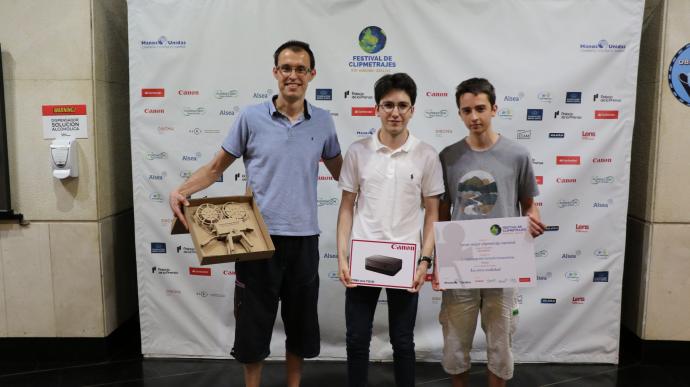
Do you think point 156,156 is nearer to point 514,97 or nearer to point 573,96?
point 514,97

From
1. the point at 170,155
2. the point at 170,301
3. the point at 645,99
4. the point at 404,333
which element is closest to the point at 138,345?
the point at 170,301

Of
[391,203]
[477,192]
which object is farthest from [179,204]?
[477,192]

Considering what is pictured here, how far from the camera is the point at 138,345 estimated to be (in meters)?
3.44

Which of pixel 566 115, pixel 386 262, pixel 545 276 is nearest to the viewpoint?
pixel 386 262

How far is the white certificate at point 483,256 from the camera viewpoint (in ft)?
6.87

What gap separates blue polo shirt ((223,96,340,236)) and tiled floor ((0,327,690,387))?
1.29 meters

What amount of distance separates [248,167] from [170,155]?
1143 millimetres

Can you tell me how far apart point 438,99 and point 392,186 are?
1.24 metres

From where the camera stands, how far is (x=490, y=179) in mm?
2111

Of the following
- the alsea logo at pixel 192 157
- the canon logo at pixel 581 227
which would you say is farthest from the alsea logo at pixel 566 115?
the alsea logo at pixel 192 157

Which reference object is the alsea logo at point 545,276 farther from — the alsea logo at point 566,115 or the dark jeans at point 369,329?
the dark jeans at point 369,329

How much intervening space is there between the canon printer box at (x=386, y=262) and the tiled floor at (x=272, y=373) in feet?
4.02

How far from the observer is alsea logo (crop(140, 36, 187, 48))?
3074mm

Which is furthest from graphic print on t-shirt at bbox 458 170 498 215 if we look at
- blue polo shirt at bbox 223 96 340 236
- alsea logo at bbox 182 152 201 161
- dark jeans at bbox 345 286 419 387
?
alsea logo at bbox 182 152 201 161
